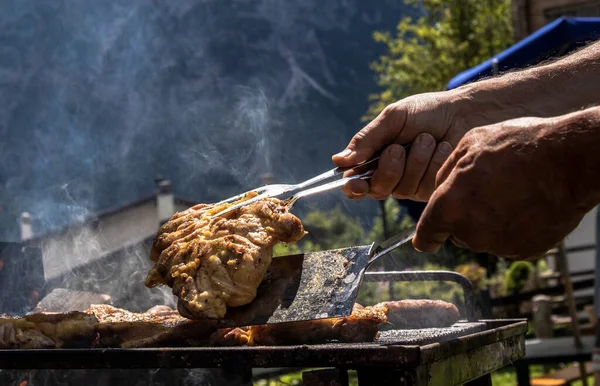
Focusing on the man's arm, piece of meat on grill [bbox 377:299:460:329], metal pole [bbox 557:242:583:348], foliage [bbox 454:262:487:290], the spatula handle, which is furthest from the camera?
foliage [bbox 454:262:487:290]

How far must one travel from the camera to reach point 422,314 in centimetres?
352

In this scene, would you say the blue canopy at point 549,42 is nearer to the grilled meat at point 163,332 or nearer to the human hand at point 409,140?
the human hand at point 409,140

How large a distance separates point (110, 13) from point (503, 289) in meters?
11.6

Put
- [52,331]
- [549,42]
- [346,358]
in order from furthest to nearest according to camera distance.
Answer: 1. [549,42]
2. [52,331]
3. [346,358]

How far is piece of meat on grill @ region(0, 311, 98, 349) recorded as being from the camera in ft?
9.65

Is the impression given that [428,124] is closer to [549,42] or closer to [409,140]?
[409,140]

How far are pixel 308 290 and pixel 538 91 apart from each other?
4.95 feet

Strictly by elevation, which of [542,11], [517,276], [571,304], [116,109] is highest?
[542,11]

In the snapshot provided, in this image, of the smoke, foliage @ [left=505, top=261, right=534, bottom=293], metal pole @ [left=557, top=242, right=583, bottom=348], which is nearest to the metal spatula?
the smoke

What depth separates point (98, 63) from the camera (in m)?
6.13

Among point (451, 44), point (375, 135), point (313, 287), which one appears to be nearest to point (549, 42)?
point (375, 135)

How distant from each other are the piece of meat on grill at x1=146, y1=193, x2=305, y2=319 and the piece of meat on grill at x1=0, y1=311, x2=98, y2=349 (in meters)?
0.34

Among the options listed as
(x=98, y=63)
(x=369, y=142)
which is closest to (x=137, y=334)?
(x=369, y=142)

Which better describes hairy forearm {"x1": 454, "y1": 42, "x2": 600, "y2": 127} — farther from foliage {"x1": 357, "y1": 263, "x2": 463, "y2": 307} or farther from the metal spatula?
foliage {"x1": 357, "y1": 263, "x2": 463, "y2": 307}
